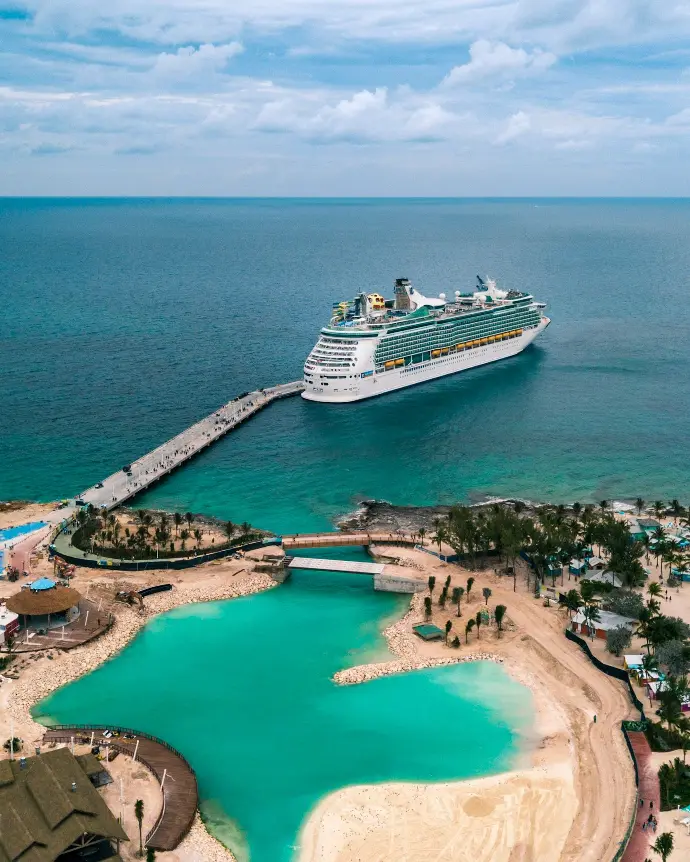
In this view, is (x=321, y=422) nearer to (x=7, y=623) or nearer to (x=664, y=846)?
(x=7, y=623)

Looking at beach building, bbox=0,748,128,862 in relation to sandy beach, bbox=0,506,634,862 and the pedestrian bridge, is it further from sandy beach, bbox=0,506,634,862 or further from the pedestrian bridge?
the pedestrian bridge

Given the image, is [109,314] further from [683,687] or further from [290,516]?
[683,687]

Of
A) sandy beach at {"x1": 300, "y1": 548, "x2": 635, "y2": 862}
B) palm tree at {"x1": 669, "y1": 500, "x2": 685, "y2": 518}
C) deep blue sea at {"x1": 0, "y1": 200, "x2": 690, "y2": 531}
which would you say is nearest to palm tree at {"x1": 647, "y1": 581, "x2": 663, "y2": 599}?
sandy beach at {"x1": 300, "y1": 548, "x2": 635, "y2": 862}

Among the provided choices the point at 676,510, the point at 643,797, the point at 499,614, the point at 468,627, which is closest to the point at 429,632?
the point at 468,627

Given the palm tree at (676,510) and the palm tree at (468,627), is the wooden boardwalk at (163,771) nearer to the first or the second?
the palm tree at (468,627)

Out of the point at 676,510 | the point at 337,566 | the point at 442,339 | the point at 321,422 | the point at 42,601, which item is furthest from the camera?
the point at 442,339

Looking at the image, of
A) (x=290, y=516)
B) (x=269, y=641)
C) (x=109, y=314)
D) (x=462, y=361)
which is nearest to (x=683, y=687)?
(x=269, y=641)
